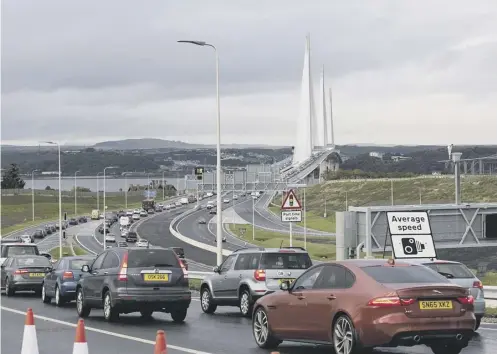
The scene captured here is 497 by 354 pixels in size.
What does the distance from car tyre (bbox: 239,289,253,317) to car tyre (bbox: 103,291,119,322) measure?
346 centimetres

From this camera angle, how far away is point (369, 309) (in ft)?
46.8

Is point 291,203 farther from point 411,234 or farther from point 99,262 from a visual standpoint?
point 99,262

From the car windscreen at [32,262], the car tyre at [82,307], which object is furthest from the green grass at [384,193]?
the car tyre at [82,307]

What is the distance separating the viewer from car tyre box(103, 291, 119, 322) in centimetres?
2317

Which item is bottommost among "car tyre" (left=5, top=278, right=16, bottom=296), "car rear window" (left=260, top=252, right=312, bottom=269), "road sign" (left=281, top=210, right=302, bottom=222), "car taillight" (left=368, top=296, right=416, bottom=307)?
"car tyre" (left=5, top=278, right=16, bottom=296)

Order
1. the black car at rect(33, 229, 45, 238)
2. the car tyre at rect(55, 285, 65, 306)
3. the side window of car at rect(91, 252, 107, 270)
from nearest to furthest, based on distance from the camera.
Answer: the side window of car at rect(91, 252, 107, 270)
the car tyre at rect(55, 285, 65, 306)
the black car at rect(33, 229, 45, 238)

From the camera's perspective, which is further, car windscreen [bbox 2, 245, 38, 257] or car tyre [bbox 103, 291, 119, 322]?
car windscreen [bbox 2, 245, 38, 257]

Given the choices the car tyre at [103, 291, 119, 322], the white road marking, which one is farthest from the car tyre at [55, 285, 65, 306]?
the car tyre at [103, 291, 119, 322]

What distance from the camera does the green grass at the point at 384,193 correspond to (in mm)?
116188

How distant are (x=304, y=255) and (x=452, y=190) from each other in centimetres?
10448

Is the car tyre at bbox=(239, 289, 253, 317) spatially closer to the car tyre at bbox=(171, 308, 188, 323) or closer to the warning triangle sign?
the car tyre at bbox=(171, 308, 188, 323)

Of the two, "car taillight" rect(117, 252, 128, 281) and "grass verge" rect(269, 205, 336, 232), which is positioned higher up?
"car taillight" rect(117, 252, 128, 281)

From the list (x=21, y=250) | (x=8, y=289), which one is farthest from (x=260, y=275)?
(x=21, y=250)

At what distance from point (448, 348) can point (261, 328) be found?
139 inches
